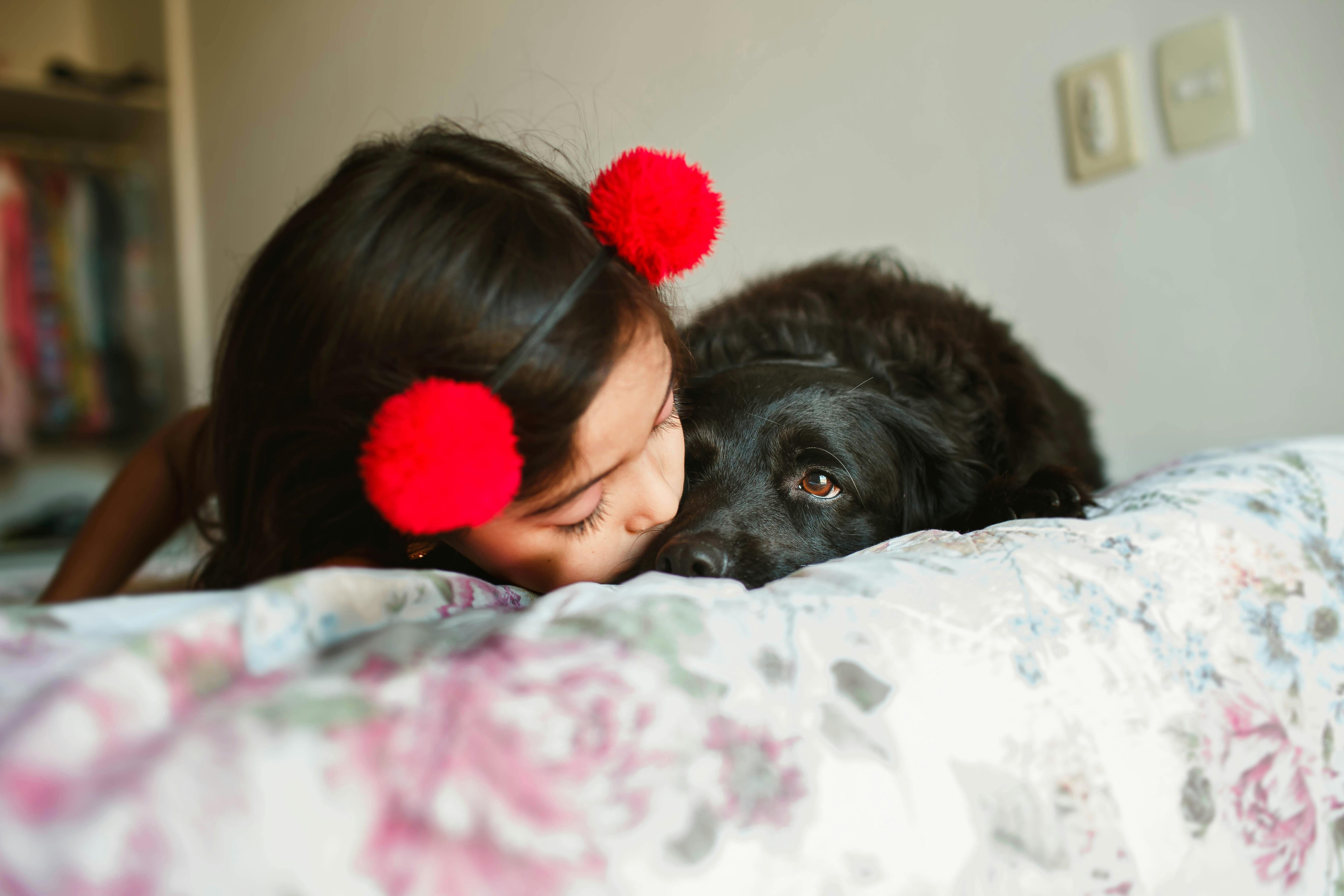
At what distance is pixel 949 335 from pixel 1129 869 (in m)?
0.89

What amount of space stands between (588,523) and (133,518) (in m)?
1.25

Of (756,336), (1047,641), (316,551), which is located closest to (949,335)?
(756,336)

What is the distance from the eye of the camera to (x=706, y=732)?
0.42 meters

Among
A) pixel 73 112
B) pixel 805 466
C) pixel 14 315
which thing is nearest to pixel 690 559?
pixel 805 466

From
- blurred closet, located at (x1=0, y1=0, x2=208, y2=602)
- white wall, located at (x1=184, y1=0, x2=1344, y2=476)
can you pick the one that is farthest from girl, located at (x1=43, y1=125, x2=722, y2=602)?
blurred closet, located at (x1=0, y1=0, x2=208, y2=602)

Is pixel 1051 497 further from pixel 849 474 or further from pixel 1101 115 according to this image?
pixel 1101 115

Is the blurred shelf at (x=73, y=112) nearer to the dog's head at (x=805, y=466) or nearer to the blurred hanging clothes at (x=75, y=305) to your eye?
the blurred hanging clothes at (x=75, y=305)

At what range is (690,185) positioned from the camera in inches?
30.7

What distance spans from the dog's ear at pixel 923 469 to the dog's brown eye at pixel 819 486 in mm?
106

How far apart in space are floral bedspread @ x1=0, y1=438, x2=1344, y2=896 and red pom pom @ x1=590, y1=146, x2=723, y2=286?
0.31m

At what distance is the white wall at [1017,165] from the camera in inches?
51.3

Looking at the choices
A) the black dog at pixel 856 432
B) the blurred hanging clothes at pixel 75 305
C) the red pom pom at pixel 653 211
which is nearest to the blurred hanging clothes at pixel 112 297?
the blurred hanging clothes at pixel 75 305

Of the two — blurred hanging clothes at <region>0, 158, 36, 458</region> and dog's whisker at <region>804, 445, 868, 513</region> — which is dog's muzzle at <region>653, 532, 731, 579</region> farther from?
blurred hanging clothes at <region>0, 158, 36, 458</region>

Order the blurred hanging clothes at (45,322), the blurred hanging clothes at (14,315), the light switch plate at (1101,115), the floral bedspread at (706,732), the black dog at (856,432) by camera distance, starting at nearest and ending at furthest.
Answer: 1. the floral bedspread at (706,732)
2. the black dog at (856,432)
3. the light switch plate at (1101,115)
4. the blurred hanging clothes at (14,315)
5. the blurred hanging clothes at (45,322)
